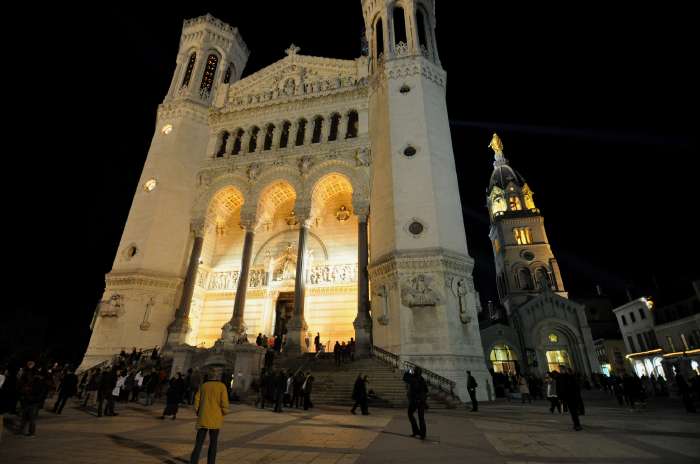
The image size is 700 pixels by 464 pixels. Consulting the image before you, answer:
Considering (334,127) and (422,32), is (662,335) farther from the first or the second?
(334,127)

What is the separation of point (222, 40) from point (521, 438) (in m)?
34.3

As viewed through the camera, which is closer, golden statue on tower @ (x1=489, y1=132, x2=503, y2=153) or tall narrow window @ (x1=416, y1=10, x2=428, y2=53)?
tall narrow window @ (x1=416, y1=10, x2=428, y2=53)

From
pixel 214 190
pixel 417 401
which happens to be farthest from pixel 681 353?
pixel 214 190

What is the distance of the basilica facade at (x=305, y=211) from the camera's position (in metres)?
18.1

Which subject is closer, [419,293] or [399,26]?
[419,293]

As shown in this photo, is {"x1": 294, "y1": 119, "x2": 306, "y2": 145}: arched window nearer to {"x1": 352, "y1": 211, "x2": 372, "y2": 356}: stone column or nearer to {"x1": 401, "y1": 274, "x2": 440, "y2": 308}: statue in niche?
{"x1": 352, "y1": 211, "x2": 372, "y2": 356}: stone column

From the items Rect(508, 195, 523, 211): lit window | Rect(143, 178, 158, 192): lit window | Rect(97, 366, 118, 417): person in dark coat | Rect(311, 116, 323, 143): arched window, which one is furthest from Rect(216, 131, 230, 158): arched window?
Rect(508, 195, 523, 211): lit window

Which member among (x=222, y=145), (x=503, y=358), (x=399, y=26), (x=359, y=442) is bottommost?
(x=359, y=442)

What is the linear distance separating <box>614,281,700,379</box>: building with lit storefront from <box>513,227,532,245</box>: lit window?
45.7 feet

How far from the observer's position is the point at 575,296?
179ft

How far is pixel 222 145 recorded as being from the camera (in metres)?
27.2

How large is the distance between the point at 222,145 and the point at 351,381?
2040 cm

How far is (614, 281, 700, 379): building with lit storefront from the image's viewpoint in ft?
107

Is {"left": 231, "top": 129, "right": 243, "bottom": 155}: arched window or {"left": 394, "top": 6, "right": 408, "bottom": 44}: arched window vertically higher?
{"left": 394, "top": 6, "right": 408, "bottom": 44}: arched window
